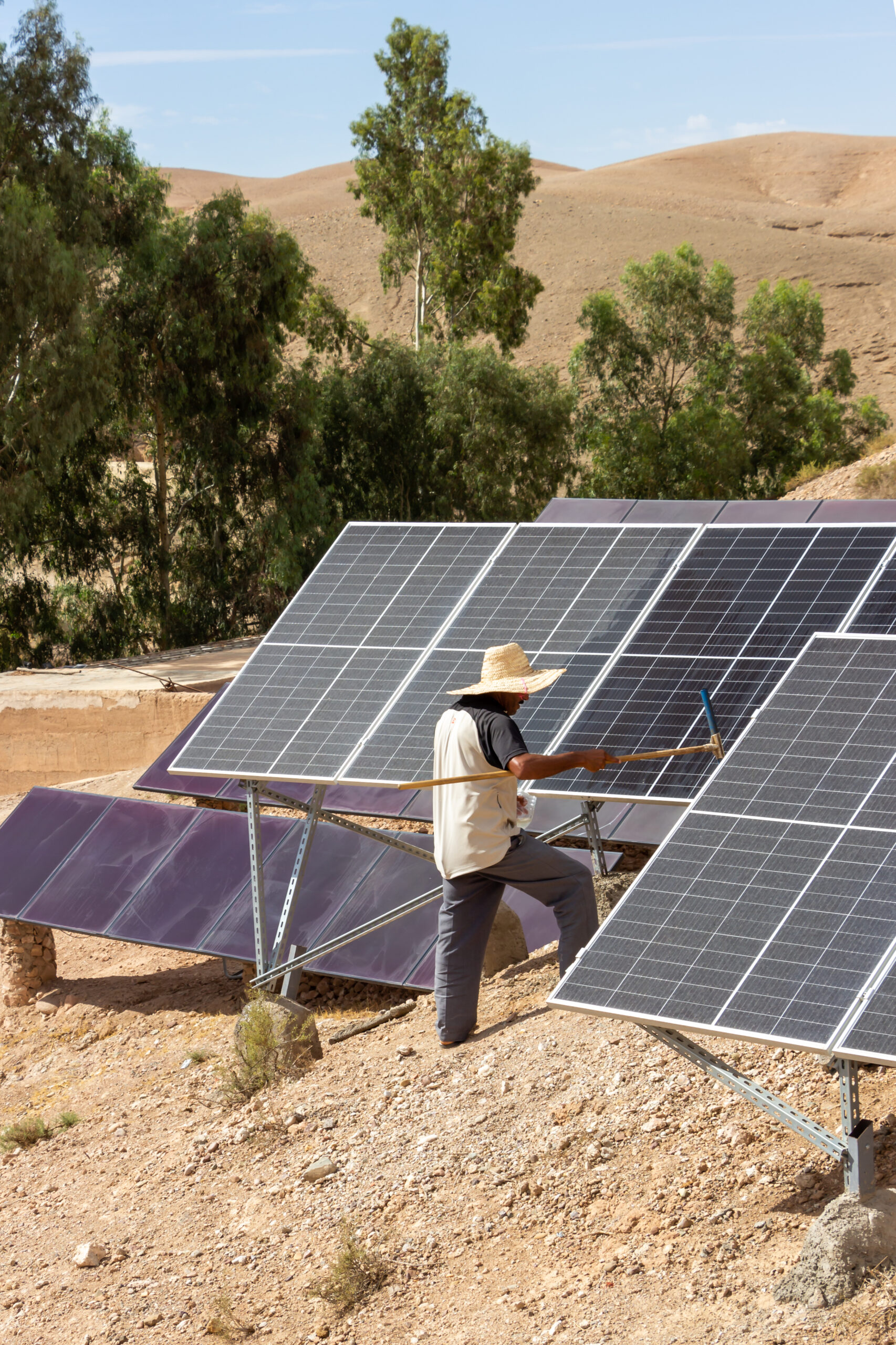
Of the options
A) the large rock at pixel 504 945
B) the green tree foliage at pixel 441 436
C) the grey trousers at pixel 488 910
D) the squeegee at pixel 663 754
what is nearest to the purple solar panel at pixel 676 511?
the large rock at pixel 504 945

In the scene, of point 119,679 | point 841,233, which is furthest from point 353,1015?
point 841,233

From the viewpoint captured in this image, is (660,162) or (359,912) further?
(660,162)

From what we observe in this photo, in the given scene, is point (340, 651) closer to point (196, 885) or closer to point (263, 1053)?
point (263, 1053)

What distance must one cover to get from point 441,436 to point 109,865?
29.5 metres

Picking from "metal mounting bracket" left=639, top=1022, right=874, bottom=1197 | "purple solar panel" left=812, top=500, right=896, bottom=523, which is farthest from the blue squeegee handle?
"purple solar panel" left=812, top=500, right=896, bottom=523

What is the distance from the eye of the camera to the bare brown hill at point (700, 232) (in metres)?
79.4

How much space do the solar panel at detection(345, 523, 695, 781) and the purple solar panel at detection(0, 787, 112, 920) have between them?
174 inches

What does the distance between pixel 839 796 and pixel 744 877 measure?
1.54 feet

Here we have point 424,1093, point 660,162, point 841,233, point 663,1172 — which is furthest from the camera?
point 660,162

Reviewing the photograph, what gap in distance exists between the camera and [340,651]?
8133 millimetres

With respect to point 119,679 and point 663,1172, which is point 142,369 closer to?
point 119,679

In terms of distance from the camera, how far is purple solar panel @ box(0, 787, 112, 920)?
33.7 ft

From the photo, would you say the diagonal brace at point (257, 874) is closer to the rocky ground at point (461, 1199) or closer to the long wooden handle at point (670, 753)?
the rocky ground at point (461, 1199)

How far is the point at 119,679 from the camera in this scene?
21906mm
